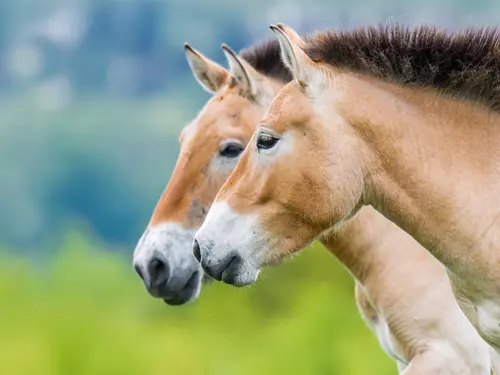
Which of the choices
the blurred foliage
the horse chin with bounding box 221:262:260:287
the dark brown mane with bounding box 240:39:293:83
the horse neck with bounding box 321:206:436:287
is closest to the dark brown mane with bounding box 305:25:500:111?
the horse chin with bounding box 221:262:260:287

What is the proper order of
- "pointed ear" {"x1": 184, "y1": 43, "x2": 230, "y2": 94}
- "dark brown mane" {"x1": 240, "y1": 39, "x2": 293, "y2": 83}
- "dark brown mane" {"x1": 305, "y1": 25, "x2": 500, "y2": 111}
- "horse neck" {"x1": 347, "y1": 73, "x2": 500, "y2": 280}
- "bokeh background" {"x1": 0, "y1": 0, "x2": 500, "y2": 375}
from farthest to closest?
"bokeh background" {"x1": 0, "y1": 0, "x2": 500, "y2": 375}, "pointed ear" {"x1": 184, "y1": 43, "x2": 230, "y2": 94}, "dark brown mane" {"x1": 240, "y1": 39, "x2": 293, "y2": 83}, "dark brown mane" {"x1": 305, "y1": 25, "x2": 500, "y2": 111}, "horse neck" {"x1": 347, "y1": 73, "x2": 500, "y2": 280}

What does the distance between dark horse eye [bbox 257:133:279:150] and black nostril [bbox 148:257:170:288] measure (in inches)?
57.6

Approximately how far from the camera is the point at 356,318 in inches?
400

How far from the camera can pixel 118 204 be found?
1127 cm

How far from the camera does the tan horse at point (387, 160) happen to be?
11.5 feet

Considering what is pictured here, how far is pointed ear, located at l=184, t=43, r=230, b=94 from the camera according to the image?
5578mm

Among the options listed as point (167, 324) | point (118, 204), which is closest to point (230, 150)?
point (167, 324)

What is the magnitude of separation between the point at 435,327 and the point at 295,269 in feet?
24.0

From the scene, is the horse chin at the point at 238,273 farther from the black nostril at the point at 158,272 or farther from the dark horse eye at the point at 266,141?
the black nostril at the point at 158,272

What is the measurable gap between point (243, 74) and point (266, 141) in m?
1.60

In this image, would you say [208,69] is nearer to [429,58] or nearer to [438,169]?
[429,58]

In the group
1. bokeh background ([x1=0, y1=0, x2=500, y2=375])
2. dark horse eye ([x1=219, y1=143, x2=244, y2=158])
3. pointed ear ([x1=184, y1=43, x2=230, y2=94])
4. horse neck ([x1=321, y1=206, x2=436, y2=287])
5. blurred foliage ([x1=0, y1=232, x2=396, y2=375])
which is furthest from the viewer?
bokeh background ([x1=0, y1=0, x2=500, y2=375])

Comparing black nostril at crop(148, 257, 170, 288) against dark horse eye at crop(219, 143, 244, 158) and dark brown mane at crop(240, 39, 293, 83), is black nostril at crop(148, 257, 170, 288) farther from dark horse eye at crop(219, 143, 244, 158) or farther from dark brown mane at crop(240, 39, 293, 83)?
dark brown mane at crop(240, 39, 293, 83)

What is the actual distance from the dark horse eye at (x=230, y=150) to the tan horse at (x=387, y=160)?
1355mm
